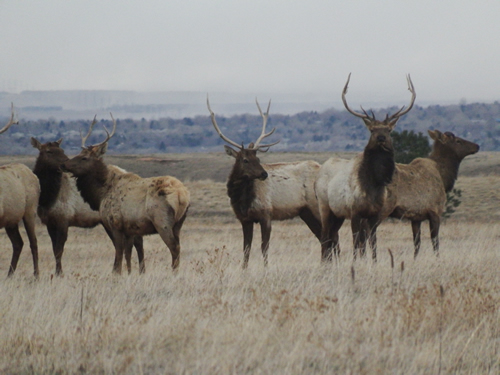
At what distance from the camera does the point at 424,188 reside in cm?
1245

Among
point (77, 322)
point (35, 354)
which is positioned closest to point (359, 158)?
point (77, 322)

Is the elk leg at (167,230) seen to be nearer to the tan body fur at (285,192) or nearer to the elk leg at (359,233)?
the tan body fur at (285,192)

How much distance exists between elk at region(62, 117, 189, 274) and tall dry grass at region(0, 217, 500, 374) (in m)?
1.40

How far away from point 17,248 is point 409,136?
13.7 meters

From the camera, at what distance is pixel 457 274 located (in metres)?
8.70

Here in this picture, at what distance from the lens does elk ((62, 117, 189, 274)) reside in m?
10.5

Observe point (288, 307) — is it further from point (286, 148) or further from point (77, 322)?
point (286, 148)

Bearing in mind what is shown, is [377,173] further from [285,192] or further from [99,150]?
[99,150]

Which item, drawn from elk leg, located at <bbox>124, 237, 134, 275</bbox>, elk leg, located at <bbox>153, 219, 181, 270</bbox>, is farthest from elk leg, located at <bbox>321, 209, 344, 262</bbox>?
elk leg, located at <bbox>124, 237, 134, 275</bbox>

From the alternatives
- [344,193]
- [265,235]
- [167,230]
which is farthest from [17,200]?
[344,193]

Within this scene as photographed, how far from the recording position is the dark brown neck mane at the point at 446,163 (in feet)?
43.4

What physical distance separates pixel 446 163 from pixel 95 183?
6051 millimetres

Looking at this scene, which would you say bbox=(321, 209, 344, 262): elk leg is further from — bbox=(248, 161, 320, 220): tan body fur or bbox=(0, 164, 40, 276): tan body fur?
bbox=(0, 164, 40, 276): tan body fur

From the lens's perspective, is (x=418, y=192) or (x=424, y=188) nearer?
(x=418, y=192)
